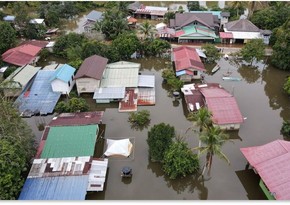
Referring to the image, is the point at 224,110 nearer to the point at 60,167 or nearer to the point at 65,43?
the point at 60,167

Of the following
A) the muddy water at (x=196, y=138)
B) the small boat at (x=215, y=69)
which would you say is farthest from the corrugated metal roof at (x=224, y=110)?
the small boat at (x=215, y=69)

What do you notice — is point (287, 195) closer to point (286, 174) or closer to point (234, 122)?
point (286, 174)

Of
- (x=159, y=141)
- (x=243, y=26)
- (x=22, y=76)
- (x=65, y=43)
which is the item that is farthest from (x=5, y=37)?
(x=243, y=26)

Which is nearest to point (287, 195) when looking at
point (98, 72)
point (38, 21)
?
point (98, 72)

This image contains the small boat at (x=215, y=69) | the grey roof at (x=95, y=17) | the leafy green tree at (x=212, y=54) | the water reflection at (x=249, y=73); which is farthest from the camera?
the grey roof at (x=95, y=17)

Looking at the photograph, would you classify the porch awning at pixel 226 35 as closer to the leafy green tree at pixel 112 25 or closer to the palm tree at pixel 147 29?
the palm tree at pixel 147 29

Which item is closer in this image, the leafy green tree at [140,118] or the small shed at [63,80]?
the leafy green tree at [140,118]
